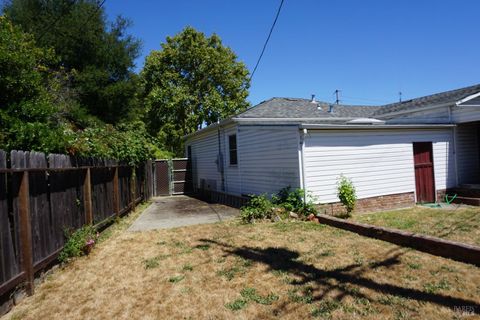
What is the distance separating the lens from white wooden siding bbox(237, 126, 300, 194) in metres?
9.74

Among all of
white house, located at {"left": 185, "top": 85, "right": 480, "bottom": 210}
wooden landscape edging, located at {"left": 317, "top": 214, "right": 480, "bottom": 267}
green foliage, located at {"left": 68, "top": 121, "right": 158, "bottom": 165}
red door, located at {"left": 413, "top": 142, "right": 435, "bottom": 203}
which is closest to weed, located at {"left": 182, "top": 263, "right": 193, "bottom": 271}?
green foliage, located at {"left": 68, "top": 121, "right": 158, "bottom": 165}

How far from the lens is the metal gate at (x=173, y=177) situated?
1884 centimetres

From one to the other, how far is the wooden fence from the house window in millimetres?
6348

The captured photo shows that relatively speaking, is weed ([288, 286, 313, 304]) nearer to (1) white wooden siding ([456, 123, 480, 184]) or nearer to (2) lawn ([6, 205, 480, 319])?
(2) lawn ([6, 205, 480, 319])

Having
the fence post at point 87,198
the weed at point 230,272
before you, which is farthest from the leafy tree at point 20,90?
the weed at point 230,272

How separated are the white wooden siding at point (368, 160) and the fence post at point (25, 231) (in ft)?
22.0

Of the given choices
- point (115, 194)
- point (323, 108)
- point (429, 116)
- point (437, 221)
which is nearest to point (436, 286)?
point (437, 221)

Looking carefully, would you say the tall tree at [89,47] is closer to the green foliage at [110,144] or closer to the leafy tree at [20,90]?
the green foliage at [110,144]

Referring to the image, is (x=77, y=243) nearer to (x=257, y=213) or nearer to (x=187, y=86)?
(x=257, y=213)

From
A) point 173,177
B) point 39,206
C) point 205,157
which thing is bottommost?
point 173,177

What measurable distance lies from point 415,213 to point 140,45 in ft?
81.5

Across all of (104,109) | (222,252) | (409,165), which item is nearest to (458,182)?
(409,165)

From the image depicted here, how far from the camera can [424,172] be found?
450 inches

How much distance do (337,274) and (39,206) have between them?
4383 mm
